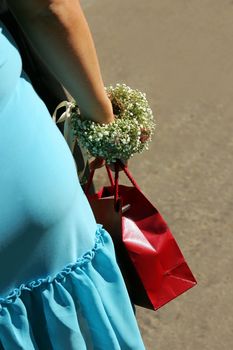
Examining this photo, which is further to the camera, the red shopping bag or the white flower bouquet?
the red shopping bag

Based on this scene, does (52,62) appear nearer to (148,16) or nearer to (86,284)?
(86,284)

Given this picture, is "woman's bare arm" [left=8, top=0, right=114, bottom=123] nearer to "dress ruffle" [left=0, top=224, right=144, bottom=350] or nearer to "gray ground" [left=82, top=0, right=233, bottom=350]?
"dress ruffle" [left=0, top=224, right=144, bottom=350]

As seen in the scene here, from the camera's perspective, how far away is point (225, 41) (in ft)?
11.8

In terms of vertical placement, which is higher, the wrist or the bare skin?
the bare skin

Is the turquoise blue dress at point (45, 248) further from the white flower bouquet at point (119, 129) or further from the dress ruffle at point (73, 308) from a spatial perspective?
the white flower bouquet at point (119, 129)

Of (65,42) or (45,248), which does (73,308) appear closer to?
(45,248)

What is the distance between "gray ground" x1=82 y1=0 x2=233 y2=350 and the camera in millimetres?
2529

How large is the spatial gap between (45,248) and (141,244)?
56 centimetres

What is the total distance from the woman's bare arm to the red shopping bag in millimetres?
420

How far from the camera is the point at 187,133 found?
320 centimetres

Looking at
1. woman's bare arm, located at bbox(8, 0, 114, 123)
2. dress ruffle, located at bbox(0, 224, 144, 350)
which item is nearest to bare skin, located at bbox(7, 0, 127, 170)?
woman's bare arm, located at bbox(8, 0, 114, 123)

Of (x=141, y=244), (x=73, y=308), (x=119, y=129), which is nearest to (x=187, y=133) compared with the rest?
(x=141, y=244)

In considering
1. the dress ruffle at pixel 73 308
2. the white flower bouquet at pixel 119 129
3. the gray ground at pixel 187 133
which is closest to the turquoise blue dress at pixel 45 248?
the dress ruffle at pixel 73 308

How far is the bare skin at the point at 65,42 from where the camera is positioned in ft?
5.09
